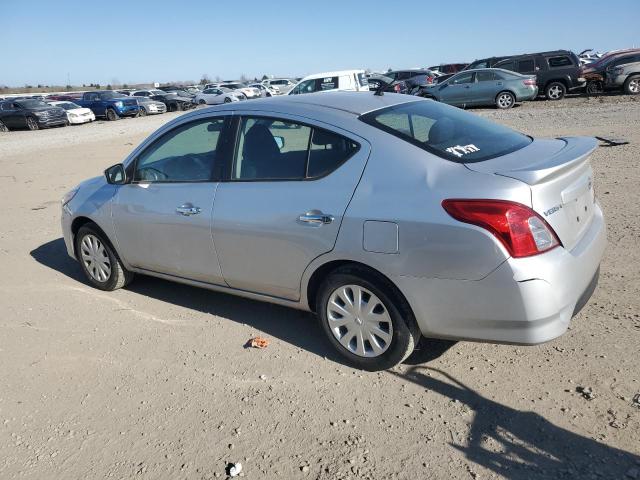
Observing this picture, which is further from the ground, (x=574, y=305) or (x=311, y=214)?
(x=311, y=214)

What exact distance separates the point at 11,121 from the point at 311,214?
95.0 feet

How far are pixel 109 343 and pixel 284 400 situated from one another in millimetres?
1624

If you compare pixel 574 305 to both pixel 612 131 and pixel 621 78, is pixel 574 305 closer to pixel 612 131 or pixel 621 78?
pixel 612 131

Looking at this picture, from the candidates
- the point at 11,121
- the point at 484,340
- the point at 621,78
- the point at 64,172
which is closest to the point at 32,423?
the point at 484,340

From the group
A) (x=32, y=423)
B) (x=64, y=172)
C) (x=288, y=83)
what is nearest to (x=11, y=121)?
(x=64, y=172)

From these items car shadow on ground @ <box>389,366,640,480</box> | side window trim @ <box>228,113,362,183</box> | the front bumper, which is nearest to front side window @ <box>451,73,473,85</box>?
side window trim @ <box>228,113,362,183</box>

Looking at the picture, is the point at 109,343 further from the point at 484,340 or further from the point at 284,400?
the point at 484,340

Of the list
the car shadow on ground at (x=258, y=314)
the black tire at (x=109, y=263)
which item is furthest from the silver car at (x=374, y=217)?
the black tire at (x=109, y=263)

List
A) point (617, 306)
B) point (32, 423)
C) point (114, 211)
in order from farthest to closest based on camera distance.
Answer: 1. point (114, 211)
2. point (617, 306)
3. point (32, 423)

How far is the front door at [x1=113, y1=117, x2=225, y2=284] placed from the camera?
4078mm

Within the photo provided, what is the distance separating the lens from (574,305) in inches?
120

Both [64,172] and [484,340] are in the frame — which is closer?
[484,340]

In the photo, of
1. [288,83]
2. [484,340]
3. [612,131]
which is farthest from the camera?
[288,83]

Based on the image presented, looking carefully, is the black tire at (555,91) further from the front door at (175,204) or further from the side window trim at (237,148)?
the side window trim at (237,148)
